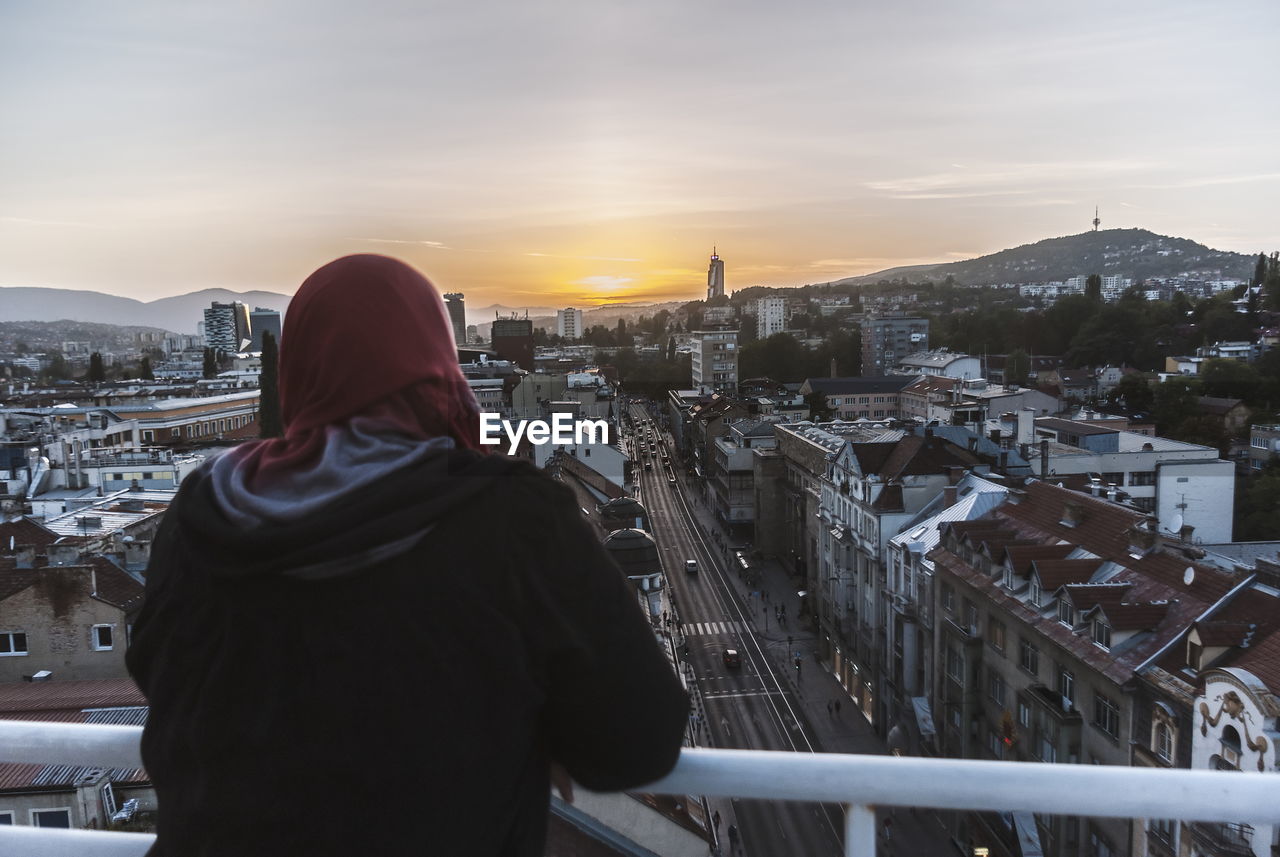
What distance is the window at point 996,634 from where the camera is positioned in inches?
500

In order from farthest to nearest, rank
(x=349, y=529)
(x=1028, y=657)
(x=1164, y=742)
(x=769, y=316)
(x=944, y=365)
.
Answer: (x=769, y=316)
(x=944, y=365)
(x=1028, y=657)
(x=1164, y=742)
(x=349, y=529)

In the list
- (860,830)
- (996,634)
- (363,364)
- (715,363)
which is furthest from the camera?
(715,363)

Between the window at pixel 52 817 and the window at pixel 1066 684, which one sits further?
the window at pixel 1066 684

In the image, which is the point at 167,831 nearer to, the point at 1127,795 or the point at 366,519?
the point at 366,519

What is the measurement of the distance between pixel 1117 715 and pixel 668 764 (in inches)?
411

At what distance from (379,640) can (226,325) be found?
142 metres

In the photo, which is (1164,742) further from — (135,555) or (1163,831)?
(135,555)

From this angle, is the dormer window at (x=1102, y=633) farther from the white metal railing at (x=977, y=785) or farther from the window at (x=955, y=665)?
the white metal railing at (x=977, y=785)

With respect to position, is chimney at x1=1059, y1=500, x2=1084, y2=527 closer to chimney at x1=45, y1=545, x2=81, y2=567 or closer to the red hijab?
chimney at x1=45, y1=545, x2=81, y2=567

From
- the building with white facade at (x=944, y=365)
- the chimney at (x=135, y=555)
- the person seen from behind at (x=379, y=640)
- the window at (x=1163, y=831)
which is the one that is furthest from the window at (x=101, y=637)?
the building with white facade at (x=944, y=365)

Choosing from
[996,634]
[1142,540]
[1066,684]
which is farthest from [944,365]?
[1066,684]

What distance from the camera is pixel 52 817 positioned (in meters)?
6.02

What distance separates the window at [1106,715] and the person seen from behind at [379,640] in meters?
10.5

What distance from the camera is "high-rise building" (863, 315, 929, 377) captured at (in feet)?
234
